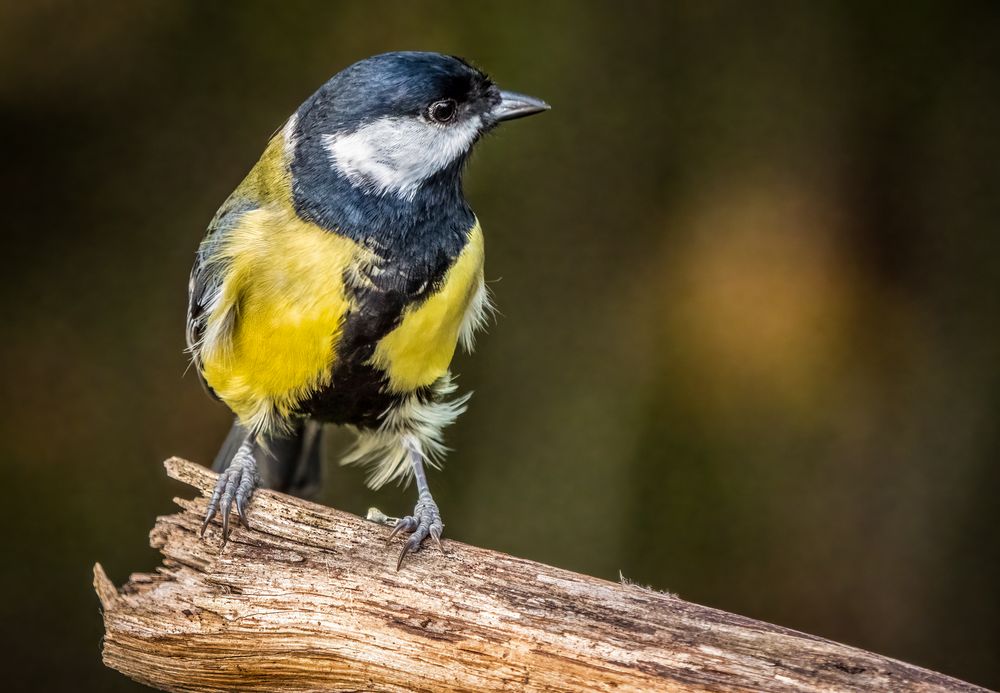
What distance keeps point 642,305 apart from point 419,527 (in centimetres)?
165

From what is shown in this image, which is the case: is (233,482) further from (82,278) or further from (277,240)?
(82,278)

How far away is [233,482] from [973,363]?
2.49 m

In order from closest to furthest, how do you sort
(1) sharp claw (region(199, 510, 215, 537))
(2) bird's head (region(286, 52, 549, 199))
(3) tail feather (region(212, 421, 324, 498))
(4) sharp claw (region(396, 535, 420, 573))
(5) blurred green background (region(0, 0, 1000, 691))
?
(4) sharp claw (region(396, 535, 420, 573)) → (1) sharp claw (region(199, 510, 215, 537)) → (2) bird's head (region(286, 52, 549, 199)) → (3) tail feather (region(212, 421, 324, 498)) → (5) blurred green background (region(0, 0, 1000, 691))

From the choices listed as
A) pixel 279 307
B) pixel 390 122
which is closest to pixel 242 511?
pixel 279 307

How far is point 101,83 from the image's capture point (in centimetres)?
332

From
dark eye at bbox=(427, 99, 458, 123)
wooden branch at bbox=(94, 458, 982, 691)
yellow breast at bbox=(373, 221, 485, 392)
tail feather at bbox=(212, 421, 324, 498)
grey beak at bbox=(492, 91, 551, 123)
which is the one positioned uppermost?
grey beak at bbox=(492, 91, 551, 123)

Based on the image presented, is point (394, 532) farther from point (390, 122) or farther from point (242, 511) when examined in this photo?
point (390, 122)

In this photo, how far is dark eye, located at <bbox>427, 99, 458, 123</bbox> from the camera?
2.34 meters

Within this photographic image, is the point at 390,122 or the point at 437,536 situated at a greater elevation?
the point at 390,122

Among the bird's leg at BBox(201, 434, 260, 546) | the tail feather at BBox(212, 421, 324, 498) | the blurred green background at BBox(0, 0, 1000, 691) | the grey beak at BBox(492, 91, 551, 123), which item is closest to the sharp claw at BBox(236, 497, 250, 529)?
the bird's leg at BBox(201, 434, 260, 546)

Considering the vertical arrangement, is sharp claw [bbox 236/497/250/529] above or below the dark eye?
below

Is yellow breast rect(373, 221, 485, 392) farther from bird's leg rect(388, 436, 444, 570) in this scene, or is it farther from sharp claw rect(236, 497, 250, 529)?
sharp claw rect(236, 497, 250, 529)

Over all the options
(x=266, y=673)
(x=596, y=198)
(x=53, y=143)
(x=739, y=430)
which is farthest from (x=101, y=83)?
(x=739, y=430)

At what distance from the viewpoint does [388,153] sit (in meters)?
2.30
